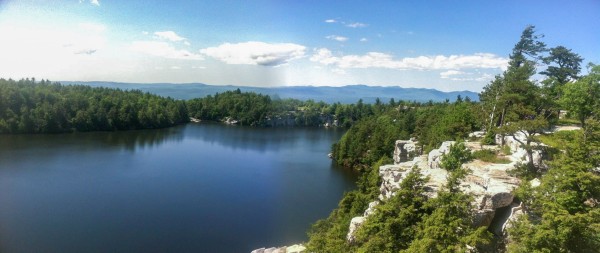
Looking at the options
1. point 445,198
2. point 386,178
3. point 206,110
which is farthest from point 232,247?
point 206,110

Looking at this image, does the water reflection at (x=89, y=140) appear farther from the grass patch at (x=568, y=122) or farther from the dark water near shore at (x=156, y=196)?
the grass patch at (x=568, y=122)

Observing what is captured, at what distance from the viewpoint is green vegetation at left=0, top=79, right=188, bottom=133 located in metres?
48.4

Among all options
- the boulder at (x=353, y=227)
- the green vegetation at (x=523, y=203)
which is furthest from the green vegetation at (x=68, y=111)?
the boulder at (x=353, y=227)

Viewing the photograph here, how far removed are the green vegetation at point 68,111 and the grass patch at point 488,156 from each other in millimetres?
52724

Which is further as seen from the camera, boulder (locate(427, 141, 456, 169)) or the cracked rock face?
boulder (locate(427, 141, 456, 169))

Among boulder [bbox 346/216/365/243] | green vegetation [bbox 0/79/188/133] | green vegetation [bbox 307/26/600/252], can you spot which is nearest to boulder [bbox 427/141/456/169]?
green vegetation [bbox 307/26/600/252]

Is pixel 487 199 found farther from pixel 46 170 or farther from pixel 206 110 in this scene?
pixel 206 110

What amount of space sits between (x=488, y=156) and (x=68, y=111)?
56.6m

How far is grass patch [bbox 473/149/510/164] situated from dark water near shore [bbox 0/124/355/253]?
927 centimetres

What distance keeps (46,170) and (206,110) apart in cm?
5258

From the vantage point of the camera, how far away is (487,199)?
1061cm

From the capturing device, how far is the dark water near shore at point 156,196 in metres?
18.1

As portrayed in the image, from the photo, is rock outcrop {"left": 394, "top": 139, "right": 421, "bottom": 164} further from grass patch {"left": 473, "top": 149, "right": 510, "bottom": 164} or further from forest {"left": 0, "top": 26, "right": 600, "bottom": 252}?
grass patch {"left": 473, "top": 149, "right": 510, "bottom": 164}

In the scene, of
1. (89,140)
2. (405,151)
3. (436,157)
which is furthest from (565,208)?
(89,140)
